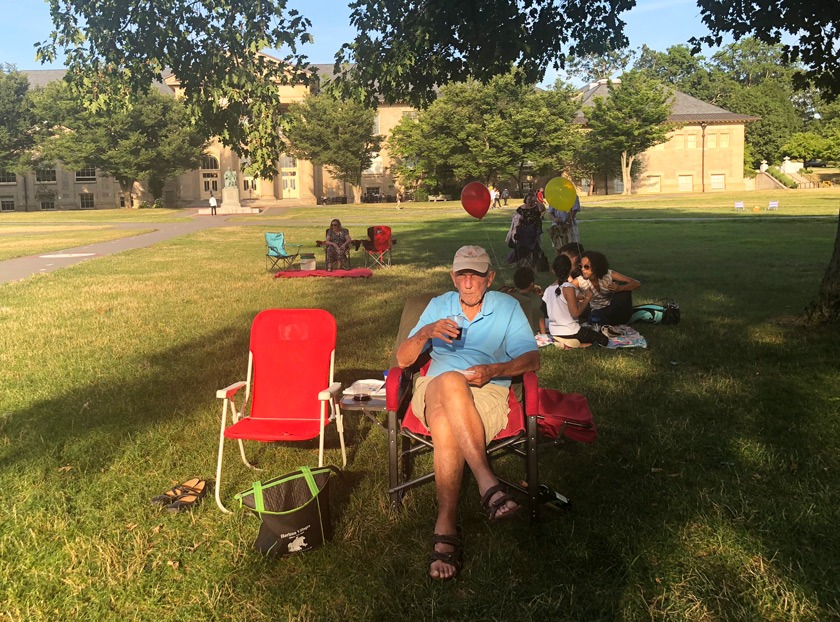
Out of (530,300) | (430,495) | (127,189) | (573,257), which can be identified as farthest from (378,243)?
(127,189)

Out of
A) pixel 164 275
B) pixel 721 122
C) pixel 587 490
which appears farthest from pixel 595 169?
pixel 587 490

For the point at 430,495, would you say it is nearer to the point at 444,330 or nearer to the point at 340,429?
the point at 340,429

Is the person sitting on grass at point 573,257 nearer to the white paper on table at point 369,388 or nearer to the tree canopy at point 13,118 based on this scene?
the white paper on table at point 369,388

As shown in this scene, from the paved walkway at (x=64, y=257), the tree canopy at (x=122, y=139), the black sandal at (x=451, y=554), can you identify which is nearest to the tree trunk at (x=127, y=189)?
the tree canopy at (x=122, y=139)

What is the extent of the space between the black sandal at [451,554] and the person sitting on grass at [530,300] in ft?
5.11

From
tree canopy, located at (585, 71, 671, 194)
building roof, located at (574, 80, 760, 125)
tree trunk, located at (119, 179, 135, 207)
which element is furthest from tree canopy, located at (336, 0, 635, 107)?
tree trunk, located at (119, 179, 135, 207)

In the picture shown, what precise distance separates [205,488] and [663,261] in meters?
13.3

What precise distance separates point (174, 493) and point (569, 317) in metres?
4.75

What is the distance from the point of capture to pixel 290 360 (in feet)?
15.8

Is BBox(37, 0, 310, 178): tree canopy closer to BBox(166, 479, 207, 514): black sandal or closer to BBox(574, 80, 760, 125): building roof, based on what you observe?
BBox(166, 479, 207, 514): black sandal

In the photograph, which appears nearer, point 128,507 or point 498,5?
point 128,507

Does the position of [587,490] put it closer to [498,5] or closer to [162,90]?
[498,5]

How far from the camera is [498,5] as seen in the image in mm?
7211

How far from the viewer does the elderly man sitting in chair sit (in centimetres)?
344
